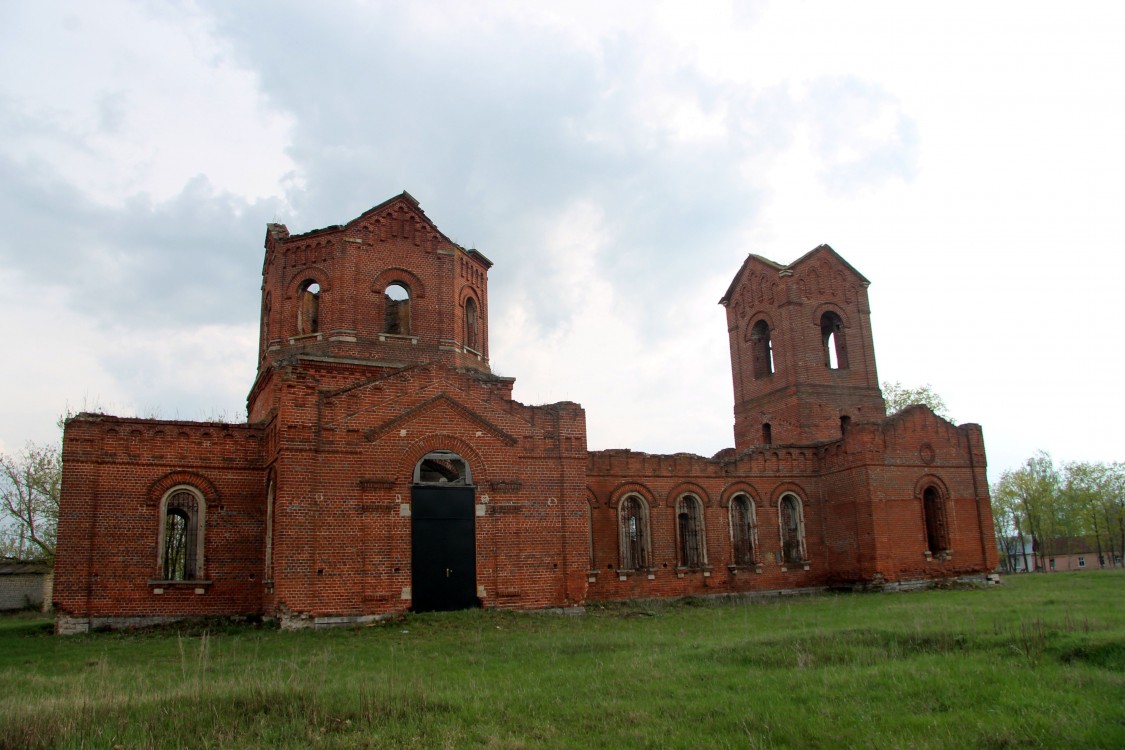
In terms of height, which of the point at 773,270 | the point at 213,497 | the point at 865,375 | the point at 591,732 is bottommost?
the point at 591,732

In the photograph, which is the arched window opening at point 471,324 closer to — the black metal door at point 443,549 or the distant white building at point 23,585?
the black metal door at point 443,549

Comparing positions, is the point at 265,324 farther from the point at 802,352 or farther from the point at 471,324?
the point at 802,352

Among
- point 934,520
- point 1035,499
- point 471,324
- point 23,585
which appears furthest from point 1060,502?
point 23,585

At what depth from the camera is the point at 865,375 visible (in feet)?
92.9

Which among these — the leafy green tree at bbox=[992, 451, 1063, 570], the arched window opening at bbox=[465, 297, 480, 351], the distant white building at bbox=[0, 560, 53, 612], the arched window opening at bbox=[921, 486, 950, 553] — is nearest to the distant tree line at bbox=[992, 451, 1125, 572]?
the leafy green tree at bbox=[992, 451, 1063, 570]

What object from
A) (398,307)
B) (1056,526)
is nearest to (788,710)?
(398,307)

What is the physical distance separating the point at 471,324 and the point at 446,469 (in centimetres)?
562

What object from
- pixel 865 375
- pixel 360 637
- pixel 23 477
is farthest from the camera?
pixel 23 477

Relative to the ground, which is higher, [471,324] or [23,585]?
[471,324]

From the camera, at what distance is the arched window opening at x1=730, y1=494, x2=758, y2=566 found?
2520cm

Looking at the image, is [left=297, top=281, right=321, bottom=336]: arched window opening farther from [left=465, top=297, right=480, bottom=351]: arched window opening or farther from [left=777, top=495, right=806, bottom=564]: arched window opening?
[left=777, top=495, right=806, bottom=564]: arched window opening

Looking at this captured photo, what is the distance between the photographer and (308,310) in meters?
22.5

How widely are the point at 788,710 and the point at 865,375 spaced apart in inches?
876

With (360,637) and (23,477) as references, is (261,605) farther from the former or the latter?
(23,477)
